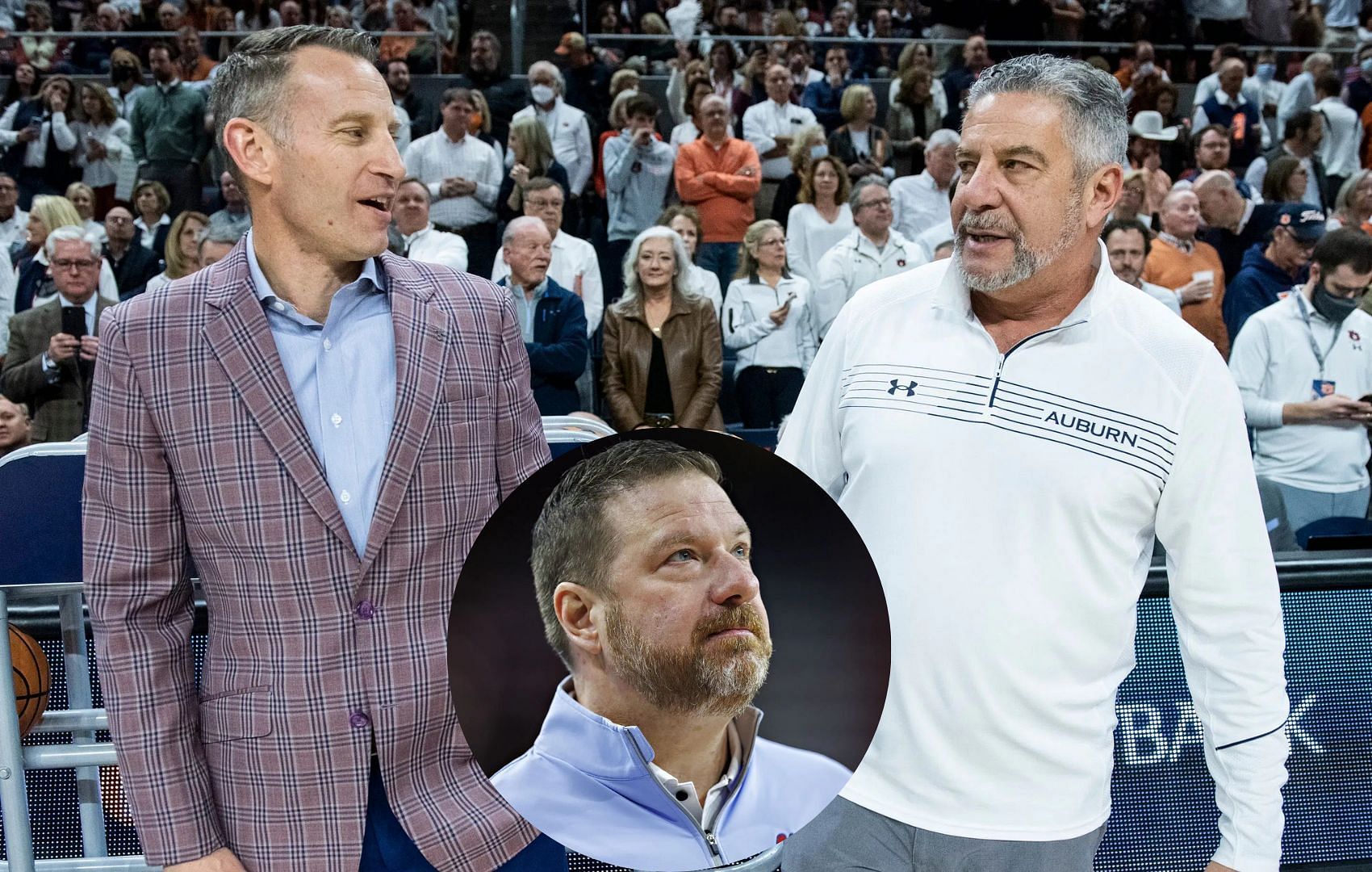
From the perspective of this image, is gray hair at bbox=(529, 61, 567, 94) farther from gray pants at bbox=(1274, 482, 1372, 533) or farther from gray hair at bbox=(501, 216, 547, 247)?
gray pants at bbox=(1274, 482, 1372, 533)

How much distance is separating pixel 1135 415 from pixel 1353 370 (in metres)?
4.43

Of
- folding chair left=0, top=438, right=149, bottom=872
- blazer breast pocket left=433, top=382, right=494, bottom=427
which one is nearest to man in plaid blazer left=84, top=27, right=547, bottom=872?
blazer breast pocket left=433, top=382, right=494, bottom=427

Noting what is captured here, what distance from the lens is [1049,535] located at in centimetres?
189

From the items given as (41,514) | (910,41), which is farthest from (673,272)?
(910,41)

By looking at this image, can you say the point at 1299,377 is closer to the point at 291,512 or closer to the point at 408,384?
the point at 408,384

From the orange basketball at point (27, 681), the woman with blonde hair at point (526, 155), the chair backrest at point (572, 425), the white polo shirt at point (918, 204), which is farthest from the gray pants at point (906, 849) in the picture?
the white polo shirt at point (918, 204)

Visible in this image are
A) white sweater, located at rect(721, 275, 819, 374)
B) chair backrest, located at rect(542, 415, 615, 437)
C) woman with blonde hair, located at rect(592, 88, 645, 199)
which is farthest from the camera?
woman with blonde hair, located at rect(592, 88, 645, 199)

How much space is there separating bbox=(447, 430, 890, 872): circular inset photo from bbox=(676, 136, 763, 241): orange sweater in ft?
22.4

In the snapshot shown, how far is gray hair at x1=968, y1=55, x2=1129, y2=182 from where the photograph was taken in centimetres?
195

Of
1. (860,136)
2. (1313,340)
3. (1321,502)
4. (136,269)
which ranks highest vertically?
(860,136)

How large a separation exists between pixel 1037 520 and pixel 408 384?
33.9 inches

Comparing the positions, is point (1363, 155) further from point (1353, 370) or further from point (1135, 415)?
point (1135, 415)

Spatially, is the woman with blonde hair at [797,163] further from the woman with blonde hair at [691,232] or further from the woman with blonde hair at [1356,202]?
the woman with blonde hair at [1356,202]

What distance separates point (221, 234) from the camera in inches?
245
